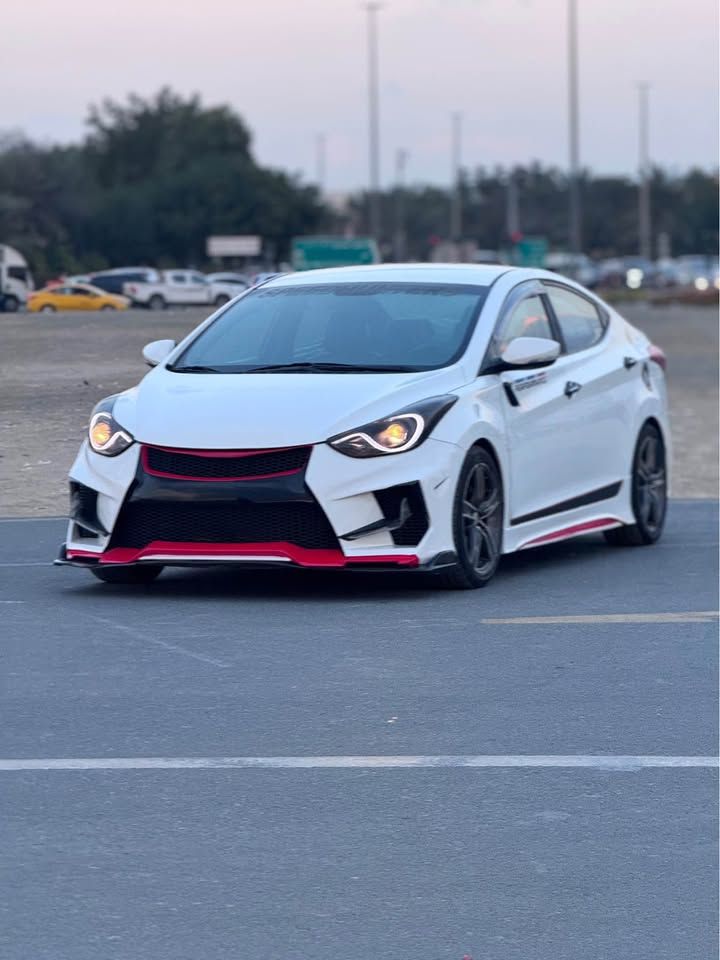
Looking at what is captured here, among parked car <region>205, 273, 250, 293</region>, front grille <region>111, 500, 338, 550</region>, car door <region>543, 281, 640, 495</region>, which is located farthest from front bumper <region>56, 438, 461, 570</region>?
parked car <region>205, 273, 250, 293</region>

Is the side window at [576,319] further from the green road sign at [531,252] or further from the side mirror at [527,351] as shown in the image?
the green road sign at [531,252]

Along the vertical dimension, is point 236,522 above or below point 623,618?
above

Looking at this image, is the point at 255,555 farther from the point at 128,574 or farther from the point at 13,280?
the point at 13,280

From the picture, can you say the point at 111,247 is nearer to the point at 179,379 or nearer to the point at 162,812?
the point at 179,379

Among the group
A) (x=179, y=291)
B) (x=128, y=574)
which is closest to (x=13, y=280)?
(x=179, y=291)

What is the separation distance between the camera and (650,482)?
10852 mm

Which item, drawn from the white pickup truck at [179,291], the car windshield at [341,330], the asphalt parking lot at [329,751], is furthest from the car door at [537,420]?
the white pickup truck at [179,291]

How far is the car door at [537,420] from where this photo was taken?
9.09m

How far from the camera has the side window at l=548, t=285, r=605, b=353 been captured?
1008 cm

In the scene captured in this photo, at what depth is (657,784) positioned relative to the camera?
5.38 metres

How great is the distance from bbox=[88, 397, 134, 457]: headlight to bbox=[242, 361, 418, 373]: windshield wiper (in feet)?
2.30

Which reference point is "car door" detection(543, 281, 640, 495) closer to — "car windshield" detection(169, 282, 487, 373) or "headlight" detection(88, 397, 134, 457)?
"car windshield" detection(169, 282, 487, 373)

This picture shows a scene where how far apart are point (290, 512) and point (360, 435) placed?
41 centimetres

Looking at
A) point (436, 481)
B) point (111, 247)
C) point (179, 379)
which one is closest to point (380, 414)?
point (436, 481)
